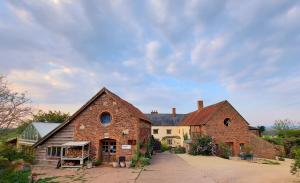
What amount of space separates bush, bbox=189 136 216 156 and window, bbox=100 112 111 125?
12836mm

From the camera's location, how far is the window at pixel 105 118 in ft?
81.1

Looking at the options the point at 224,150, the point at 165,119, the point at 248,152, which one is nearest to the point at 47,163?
the point at 224,150

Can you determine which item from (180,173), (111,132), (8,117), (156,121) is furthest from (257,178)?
(156,121)

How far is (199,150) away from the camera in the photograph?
3250 cm

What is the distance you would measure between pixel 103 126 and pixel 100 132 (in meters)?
0.60

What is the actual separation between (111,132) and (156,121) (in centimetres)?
3230

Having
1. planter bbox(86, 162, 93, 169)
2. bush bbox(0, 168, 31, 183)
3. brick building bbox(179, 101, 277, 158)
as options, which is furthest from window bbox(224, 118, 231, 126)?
bush bbox(0, 168, 31, 183)

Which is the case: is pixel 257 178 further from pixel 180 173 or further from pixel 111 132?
pixel 111 132

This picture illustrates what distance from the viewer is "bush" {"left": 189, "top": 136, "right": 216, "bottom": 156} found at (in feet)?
105

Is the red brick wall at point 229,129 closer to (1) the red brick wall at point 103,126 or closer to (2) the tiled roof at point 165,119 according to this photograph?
(1) the red brick wall at point 103,126

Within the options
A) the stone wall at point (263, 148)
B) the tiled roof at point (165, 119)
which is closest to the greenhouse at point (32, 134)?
the stone wall at point (263, 148)

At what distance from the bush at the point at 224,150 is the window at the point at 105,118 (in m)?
15.0

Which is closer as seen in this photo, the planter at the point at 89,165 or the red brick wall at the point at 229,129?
the planter at the point at 89,165

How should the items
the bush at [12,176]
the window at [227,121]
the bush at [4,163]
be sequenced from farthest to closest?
the window at [227,121] < the bush at [12,176] < the bush at [4,163]
